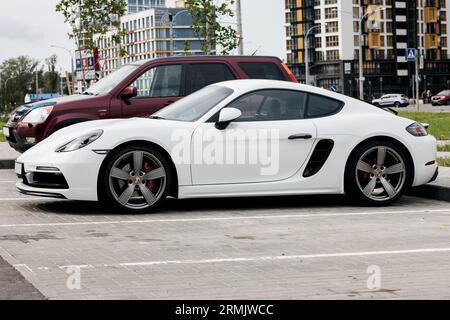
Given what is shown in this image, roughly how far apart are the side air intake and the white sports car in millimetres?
11

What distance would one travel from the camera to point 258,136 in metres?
9.92

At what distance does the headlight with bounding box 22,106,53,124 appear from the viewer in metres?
14.0

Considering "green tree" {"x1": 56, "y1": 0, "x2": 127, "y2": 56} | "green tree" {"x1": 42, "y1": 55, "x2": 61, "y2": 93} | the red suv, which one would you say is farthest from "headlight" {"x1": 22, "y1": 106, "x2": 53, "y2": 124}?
"green tree" {"x1": 42, "y1": 55, "x2": 61, "y2": 93}

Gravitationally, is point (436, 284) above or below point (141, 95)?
below

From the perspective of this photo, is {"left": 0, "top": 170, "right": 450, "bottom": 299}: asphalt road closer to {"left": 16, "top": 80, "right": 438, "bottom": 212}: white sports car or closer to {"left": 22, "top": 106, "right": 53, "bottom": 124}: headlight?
{"left": 16, "top": 80, "right": 438, "bottom": 212}: white sports car

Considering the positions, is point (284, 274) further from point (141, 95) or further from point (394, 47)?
point (394, 47)

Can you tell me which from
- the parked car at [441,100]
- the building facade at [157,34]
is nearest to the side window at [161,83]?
the parked car at [441,100]

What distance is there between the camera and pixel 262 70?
46.5 feet

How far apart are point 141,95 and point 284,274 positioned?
300 inches

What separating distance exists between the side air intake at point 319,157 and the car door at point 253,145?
0.09 meters

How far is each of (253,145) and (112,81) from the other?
14.8 feet

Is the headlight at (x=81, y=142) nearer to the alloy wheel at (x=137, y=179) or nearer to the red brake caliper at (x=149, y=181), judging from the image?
the alloy wheel at (x=137, y=179)

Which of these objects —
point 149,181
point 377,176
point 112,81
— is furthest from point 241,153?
point 112,81

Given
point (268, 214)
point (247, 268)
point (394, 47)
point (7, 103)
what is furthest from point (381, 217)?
point (394, 47)
